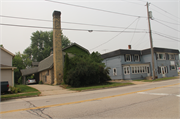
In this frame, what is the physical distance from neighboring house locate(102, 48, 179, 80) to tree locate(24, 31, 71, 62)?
107 ft

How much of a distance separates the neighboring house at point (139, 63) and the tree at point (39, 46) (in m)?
32.6

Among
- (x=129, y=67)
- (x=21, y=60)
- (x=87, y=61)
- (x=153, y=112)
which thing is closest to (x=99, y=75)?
(x=87, y=61)

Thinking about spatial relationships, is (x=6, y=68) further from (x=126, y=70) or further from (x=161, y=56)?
(x=161, y=56)

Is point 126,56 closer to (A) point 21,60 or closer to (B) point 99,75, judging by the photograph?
(B) point 99,75

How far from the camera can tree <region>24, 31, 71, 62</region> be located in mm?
57125

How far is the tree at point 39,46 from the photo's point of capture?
187 feet

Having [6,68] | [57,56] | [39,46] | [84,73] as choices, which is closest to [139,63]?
[84,73]

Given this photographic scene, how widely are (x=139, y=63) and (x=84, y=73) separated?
52.3 ft

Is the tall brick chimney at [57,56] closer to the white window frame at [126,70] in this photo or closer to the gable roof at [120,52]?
the gable roof at [120,52]

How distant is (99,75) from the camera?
20.9 metres

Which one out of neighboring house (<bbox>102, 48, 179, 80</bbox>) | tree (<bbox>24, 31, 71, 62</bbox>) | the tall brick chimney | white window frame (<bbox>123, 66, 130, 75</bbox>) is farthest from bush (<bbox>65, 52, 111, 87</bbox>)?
tree (<bbox>24, 31, 71, 62</bbox>)

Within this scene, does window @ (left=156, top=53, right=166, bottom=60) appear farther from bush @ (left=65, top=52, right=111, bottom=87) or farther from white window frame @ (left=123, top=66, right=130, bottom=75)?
bush @ (left=65, top=52, right=111, bottom=87)

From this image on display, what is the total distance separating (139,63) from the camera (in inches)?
1177

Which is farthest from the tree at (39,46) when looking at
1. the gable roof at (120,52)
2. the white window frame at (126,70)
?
the white window frame at (126,70)
